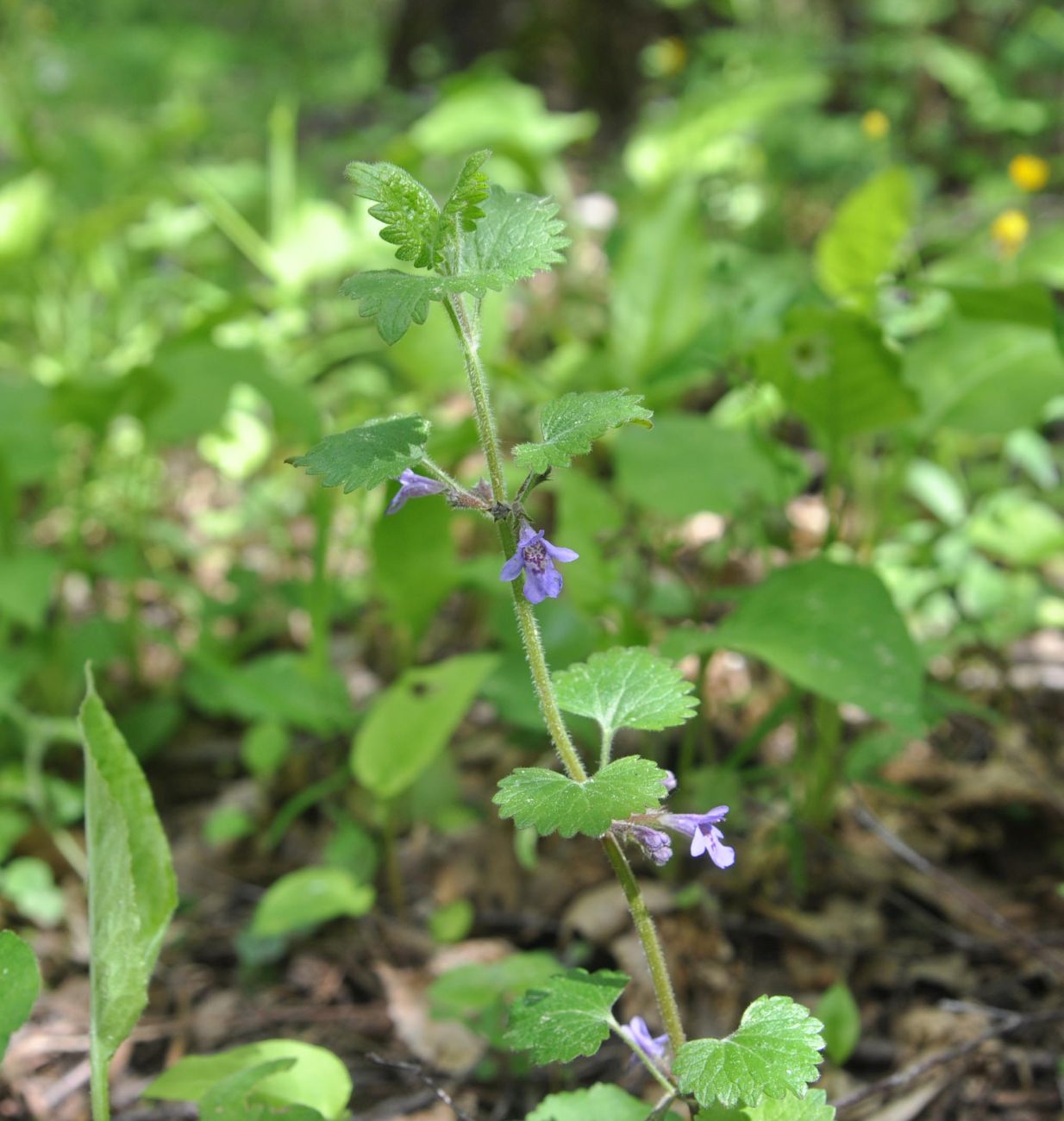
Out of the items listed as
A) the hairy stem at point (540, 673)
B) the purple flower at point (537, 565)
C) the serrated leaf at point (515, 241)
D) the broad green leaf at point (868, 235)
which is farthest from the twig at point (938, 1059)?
the broad green leaf at point (868, 235)

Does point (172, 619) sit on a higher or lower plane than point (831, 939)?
higher

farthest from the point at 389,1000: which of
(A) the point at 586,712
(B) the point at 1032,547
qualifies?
(B) the point at 1032,547

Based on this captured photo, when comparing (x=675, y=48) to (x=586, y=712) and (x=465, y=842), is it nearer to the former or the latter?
(x=465, y=842)

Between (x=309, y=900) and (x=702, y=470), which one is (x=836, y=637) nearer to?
(x=702, y=470)

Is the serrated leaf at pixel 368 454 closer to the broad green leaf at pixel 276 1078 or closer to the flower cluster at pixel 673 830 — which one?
the flower cluster at pixel 673 830

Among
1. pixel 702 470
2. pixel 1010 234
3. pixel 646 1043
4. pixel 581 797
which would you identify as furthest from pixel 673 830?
pixel 1010 234
